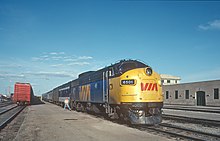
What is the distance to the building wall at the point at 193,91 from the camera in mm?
37656

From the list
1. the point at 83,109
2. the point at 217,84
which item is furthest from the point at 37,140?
the point at 217,84

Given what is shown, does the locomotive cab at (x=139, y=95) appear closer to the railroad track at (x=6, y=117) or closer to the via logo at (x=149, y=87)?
the via logo at (x=149, y=87)

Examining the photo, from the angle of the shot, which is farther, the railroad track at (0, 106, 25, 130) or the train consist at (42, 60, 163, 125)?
the railroad track at (0, 106, 25, 130)

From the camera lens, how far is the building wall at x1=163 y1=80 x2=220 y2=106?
37.7 m

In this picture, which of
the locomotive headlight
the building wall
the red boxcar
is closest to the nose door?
the building wall

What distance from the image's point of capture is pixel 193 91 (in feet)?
138

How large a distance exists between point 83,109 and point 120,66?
32.6 ft

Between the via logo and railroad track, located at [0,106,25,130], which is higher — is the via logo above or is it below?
above

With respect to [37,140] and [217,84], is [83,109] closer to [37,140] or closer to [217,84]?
[37,140]

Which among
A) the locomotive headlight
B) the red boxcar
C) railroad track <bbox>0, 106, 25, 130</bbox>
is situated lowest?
railroad track <bbox>0, 106, 25, 130</bbox>

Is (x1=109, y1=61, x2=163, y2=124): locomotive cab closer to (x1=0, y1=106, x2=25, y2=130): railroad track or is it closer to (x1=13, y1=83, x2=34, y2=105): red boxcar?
(x1=0, y1=106, x2=25, y2=130): railroad track

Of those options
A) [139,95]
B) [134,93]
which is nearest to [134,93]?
[134,93]

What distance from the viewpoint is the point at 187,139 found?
29.8 ft

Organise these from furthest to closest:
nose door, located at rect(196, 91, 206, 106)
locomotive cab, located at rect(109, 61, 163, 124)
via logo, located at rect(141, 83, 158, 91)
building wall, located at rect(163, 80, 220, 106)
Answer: nose door, located at rect(196, 91, 206, 106) → building wall, located at rect(163, 80, 220, 106) → via logo, located at rect(141, 83, 158, 91) → locomotive cab, located at rect(109, 61, 163, 124)
